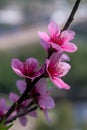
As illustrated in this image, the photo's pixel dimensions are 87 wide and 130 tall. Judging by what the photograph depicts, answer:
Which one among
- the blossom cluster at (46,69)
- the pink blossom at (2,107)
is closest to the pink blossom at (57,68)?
the blossom cluster at (46,69)

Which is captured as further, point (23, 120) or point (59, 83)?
point (23, 120)

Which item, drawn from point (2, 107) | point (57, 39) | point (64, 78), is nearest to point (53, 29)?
point (57, 39)

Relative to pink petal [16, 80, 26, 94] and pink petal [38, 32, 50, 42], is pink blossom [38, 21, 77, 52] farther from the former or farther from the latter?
pink petal [16, 80, 26, 94]

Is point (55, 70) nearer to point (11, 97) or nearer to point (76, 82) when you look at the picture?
point (11, 97)

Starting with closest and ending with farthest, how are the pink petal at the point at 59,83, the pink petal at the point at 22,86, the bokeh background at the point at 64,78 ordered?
the pink petal at the point at 59,83, the pink petal at the point at 22,86, the bokeh background at the point at 64,78

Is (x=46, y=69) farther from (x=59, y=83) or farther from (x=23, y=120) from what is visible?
(x=23, y=120)

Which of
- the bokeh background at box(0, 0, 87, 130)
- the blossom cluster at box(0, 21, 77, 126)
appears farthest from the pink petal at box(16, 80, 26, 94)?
the bokeh background at box(0, 0, 87, 130)

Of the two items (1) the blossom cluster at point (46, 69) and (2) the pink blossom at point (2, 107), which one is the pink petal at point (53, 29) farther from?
(2) the pink blossom at point (2, 107)
